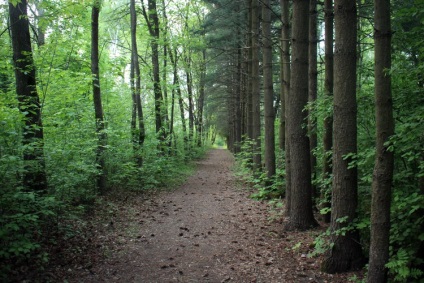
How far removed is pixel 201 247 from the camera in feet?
20.8

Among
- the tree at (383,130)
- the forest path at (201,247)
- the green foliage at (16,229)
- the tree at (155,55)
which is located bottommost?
the forest path at (201,247)

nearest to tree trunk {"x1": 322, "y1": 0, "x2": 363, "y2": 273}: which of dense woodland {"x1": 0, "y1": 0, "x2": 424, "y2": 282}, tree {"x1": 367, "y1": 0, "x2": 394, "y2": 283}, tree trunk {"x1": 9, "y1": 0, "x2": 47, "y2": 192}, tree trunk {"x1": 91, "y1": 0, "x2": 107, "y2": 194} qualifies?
dense woodland {"x1": 0, "y1": 0, "x2": 424, "y2": 282}

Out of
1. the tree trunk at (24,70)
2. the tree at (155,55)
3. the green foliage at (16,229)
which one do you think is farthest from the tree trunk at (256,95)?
the green foliage at (16,229)

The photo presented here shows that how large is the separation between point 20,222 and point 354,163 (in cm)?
505

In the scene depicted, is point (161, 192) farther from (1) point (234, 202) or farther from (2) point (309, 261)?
(2) point (309, 261)

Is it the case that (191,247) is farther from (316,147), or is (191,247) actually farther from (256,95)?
(256,95)

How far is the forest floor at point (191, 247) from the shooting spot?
502cm

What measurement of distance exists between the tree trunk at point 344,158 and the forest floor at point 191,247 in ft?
0.94

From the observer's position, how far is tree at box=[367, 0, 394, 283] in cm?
363

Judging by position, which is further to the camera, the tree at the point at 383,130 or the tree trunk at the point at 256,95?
the tree trunk at the point at 256,95

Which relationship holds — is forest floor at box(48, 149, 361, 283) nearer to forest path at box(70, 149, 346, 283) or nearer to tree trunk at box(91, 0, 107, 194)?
forest path at box(70, 149, 346, 283)

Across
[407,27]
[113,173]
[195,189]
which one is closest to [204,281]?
[113,173]

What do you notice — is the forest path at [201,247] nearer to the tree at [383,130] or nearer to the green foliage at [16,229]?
the green foliage at [16,229]

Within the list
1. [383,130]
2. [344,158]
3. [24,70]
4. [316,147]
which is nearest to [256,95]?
[316,147]
